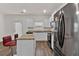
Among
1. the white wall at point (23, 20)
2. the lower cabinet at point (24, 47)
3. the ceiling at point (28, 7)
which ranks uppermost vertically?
the ceiling at point (28, 7)

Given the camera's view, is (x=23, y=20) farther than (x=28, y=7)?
Yes

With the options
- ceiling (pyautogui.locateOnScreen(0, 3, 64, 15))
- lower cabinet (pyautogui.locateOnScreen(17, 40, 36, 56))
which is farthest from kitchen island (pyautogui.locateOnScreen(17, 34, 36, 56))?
ceiling (pyautogui.locateOnScreen(0, 3, 64, 15))

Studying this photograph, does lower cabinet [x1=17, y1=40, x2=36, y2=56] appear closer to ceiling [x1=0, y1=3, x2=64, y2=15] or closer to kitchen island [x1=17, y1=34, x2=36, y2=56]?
kitchen island [x1=17, y1=34, x2=36, y2=56]

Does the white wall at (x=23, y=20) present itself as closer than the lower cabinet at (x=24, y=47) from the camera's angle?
No

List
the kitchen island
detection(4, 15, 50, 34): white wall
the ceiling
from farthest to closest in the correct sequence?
detection(4, 15, 50, 34): white wall
the ceiling
the kitchen island

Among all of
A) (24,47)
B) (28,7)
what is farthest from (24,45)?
(28,7)

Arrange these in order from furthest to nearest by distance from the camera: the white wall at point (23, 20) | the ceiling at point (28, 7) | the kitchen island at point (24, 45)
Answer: the white wall at point (23, 20), the ceiling at point (28, 7), the kitchen island at point (24, 45)

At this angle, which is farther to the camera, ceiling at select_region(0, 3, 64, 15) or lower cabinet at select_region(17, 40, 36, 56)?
ceiling at select_region(0, 3, 64, 15)

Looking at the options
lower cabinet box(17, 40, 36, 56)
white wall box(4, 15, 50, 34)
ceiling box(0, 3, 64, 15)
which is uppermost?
ceiling box(0, 3, 64, 15)

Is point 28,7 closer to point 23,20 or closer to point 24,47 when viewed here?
point 23,20

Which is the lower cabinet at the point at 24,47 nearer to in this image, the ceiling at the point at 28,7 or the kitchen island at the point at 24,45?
the kitchen island at the point at 24,45

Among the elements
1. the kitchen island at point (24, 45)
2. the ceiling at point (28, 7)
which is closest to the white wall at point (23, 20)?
the ceiling at point (28, 7)

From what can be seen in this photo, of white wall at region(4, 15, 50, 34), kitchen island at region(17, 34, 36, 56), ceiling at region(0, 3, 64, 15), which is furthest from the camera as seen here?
white wall at region(4, 15, 50, 34)

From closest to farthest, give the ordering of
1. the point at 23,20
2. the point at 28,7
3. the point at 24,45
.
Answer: the point at 24,45
the point at 28,7
the point at 23,20
